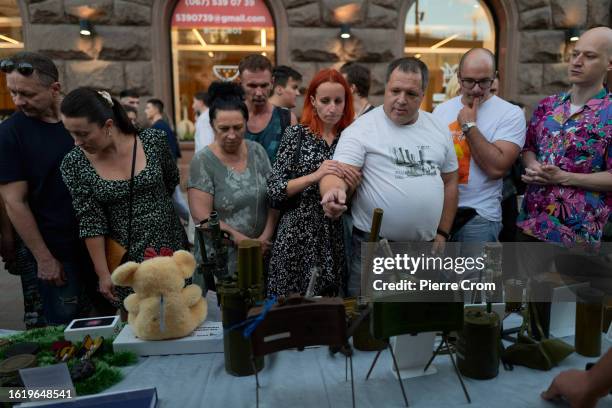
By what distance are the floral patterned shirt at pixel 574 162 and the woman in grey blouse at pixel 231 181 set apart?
1238 mm

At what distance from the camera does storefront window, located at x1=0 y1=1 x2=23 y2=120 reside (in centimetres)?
516

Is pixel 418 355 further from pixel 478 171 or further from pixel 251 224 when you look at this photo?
pixel 478 171

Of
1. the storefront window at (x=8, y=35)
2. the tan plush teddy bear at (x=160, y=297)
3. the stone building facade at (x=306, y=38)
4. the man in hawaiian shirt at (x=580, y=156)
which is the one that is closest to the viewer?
the tan plush teddy bear at (x=160, y=297)

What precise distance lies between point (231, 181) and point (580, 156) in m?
1.48

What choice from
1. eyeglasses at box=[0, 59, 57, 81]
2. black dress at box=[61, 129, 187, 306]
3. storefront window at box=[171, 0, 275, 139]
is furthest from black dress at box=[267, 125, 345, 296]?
storefront window at box=[171, 0, 275, 139]

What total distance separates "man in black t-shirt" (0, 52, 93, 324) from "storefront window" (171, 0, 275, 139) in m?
3.88

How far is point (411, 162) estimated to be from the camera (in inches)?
67.8

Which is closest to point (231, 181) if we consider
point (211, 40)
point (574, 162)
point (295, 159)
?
point (295, 159)

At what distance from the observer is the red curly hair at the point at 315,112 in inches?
75.6

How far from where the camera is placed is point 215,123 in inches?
76.7

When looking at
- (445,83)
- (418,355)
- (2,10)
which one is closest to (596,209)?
(418,355)

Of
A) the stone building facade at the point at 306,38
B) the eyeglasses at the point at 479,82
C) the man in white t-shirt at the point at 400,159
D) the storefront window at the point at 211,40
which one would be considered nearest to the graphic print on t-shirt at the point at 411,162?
the man in white t-shirt at the point at 400,159

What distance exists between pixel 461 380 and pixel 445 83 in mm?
5550

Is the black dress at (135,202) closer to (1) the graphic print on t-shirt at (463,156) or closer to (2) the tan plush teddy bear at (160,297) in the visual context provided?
(2) the tan plush teddy bear at (160,297)
